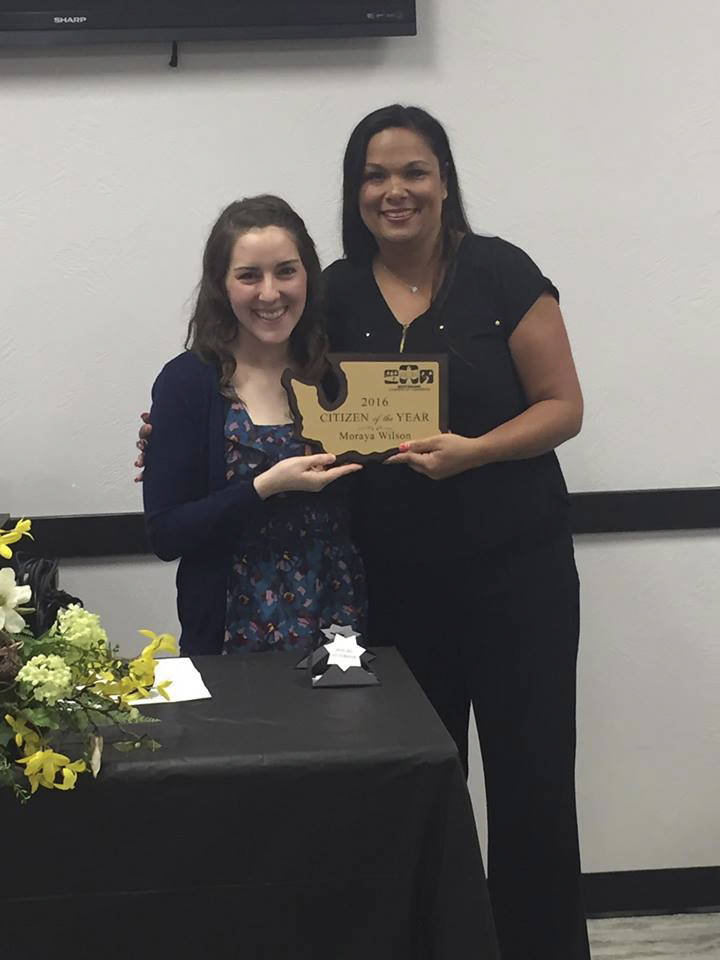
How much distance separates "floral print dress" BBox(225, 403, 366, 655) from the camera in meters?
1.76

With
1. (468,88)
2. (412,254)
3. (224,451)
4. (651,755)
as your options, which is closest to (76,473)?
(224,451)

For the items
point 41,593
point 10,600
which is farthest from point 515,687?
point 10,600

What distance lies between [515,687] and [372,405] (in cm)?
56

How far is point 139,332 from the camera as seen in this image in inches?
95.9

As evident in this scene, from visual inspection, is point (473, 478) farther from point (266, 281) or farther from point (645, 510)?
point (645, 510)

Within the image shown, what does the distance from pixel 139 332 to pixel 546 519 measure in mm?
1037

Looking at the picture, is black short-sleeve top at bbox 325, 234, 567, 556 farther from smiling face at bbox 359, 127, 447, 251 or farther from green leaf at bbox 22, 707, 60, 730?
green leaf at bbox 22, 707, 60, 730

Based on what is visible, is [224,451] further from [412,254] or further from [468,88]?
[468,88]

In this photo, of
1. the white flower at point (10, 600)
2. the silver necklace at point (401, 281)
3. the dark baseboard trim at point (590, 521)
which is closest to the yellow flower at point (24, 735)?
the white flower at point (10, 600)

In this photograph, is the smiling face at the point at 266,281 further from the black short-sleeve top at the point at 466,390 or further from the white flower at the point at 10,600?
the white flower at the point at 10,600

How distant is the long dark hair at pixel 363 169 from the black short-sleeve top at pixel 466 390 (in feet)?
0.16

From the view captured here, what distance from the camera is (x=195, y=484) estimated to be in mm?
1779

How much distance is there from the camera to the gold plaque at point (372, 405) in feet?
5.70

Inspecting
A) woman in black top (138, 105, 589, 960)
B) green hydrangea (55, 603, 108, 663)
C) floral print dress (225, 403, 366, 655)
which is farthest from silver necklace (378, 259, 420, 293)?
green hydrangea (55, 603, 108, 663)
